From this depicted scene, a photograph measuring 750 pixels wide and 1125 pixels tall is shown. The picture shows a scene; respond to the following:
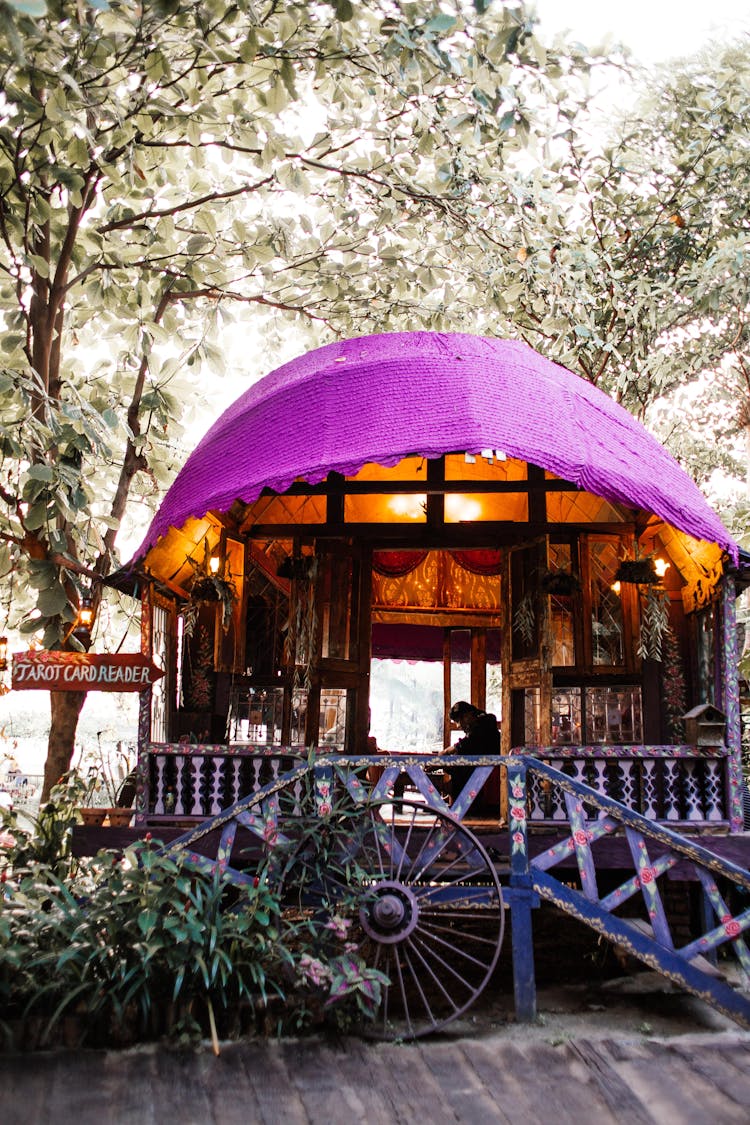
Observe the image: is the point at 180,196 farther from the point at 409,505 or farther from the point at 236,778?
the point at 236,778

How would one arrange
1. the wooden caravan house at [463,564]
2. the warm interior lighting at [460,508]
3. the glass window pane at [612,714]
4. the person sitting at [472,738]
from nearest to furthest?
the wooden caravan house at [463,564] → the glass window pane at [612,714] → the warm interior lighting at [460,508] → the person sitting at [472,738]

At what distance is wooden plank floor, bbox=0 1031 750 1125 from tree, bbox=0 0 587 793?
3602 millimetres

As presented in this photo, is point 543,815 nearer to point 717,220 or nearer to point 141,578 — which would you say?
point 141,578

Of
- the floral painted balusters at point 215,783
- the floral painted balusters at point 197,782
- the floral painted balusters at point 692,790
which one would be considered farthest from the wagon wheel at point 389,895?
the floral painted balusters at point 692,790

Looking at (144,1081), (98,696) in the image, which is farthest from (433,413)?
(98,696)

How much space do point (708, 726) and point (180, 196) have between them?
7.36 metres

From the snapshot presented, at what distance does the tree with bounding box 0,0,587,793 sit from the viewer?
6617 mm

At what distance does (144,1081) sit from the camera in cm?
468

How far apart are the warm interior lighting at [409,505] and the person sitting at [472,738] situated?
2.54m

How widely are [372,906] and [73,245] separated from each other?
596 cm

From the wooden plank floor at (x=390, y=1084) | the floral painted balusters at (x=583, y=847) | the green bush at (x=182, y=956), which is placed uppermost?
the floral painted balusters at (x=583, y=847)

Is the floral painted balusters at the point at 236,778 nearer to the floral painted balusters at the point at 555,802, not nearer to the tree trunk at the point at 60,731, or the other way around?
the tree trunk at the point at 60,731

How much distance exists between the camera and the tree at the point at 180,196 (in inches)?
261

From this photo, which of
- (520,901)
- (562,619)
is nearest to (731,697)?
(562,619)
